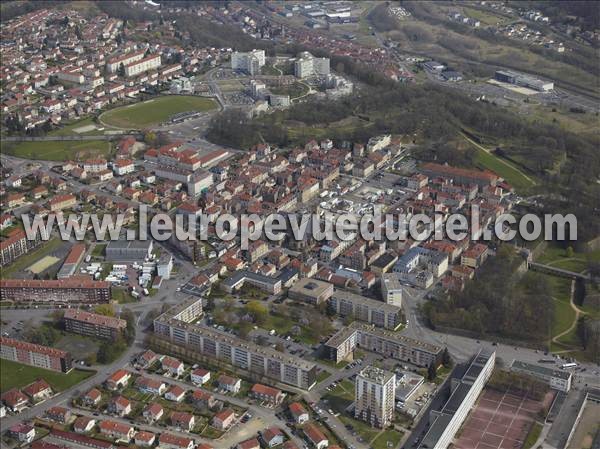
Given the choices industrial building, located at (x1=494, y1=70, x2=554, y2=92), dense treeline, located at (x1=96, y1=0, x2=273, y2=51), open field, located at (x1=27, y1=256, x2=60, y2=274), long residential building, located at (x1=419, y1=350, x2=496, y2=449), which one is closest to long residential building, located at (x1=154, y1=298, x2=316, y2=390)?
long residential building, located at (x1=419, y1=350, x2=496, y2=449)

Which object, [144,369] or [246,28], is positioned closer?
[144,369]

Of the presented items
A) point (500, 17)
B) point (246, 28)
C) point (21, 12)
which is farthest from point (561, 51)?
point (21, 12)

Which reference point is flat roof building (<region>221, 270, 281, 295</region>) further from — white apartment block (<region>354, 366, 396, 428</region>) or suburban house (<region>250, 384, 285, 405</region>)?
white apartment block (<region>354, 366, 396, 428</region>)

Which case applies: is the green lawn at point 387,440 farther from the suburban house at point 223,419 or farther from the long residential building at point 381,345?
the suburban house at point 223,419

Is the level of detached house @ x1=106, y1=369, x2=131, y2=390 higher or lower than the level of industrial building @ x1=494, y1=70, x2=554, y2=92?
higher

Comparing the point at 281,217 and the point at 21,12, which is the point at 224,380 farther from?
the point at 21,12

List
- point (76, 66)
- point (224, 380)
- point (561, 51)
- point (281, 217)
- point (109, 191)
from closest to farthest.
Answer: point (224, 380) → point (281, 217) → point (109, 191) → point (76, 66) → point (561, 51)
